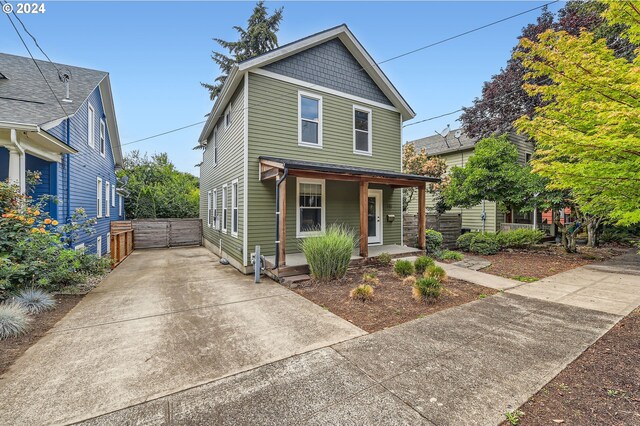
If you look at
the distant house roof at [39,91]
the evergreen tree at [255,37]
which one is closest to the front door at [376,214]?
the distant house roof at [39,91]

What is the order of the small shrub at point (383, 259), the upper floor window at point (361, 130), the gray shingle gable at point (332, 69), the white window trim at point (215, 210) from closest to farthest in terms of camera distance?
the small shrub at point (383, 259) → the gray shingle gable at point (332, 69) → the upper floor window at point (361, 130) → the white window trim at point (215, 210)

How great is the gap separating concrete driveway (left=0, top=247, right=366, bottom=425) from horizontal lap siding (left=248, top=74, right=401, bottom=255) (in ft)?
8.04

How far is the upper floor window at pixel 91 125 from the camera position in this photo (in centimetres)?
963

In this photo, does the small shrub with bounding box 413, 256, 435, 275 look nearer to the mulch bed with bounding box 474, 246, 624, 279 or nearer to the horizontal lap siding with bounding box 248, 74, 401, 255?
the mulch bed with bounding box 474, 246, 624, 279

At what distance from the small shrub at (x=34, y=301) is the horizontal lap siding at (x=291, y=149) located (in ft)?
13.4

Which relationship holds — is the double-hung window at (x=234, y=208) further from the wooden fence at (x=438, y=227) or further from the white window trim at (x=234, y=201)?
the wooden fence at (x=438, y=227)

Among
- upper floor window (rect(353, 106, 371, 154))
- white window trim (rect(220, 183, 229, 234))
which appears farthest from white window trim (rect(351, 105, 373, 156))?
white window trim (rect(220, 183, 229, 234))

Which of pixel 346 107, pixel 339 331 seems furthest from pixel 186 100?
pixel 339 331

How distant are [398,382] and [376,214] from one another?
308 inches

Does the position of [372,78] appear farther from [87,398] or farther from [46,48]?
[87,398]

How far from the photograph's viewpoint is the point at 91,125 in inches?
392

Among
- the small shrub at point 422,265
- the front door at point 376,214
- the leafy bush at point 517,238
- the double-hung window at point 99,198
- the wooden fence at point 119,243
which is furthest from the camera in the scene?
the leafy bush at point 517,238

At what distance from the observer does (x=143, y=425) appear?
2188 mm

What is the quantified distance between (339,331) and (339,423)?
1754 mm
